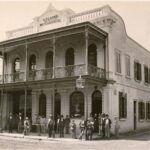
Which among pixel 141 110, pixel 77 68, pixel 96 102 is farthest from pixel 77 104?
pixel 141 110

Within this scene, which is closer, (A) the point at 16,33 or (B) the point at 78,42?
(B) the point at 78,42

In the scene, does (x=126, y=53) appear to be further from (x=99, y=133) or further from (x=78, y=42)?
(x=99, y=133)

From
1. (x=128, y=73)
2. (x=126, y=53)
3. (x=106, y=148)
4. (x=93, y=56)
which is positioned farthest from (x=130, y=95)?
(x=106, y=148)

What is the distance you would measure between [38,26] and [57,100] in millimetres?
5925

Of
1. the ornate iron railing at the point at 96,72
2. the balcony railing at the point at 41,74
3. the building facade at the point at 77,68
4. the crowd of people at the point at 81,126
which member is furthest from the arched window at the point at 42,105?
the ornate iron railing at the point at 96,72

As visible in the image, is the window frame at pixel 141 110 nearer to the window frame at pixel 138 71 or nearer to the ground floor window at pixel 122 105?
the window frame at pixel 138 71

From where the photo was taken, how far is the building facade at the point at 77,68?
18641 mm

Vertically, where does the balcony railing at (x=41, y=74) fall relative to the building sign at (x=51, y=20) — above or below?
below

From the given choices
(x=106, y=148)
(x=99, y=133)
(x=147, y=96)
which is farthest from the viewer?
(x=147, y=96)

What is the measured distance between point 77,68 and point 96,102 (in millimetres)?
2509

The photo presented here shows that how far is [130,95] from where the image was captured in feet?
74.0

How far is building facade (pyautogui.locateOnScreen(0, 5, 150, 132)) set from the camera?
734 inches

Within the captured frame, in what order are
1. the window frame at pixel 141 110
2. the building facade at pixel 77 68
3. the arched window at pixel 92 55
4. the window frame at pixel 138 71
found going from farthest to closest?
the window frame at pixel 141 110, the window frame at pixel 138 71, the arched window at pixel 92 55, the building facade at pixel 77 68

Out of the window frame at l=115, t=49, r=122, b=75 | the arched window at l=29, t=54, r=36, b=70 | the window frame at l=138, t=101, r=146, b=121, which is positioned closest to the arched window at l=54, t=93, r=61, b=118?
the arched window at l=29, t=54, r=36, b=70
